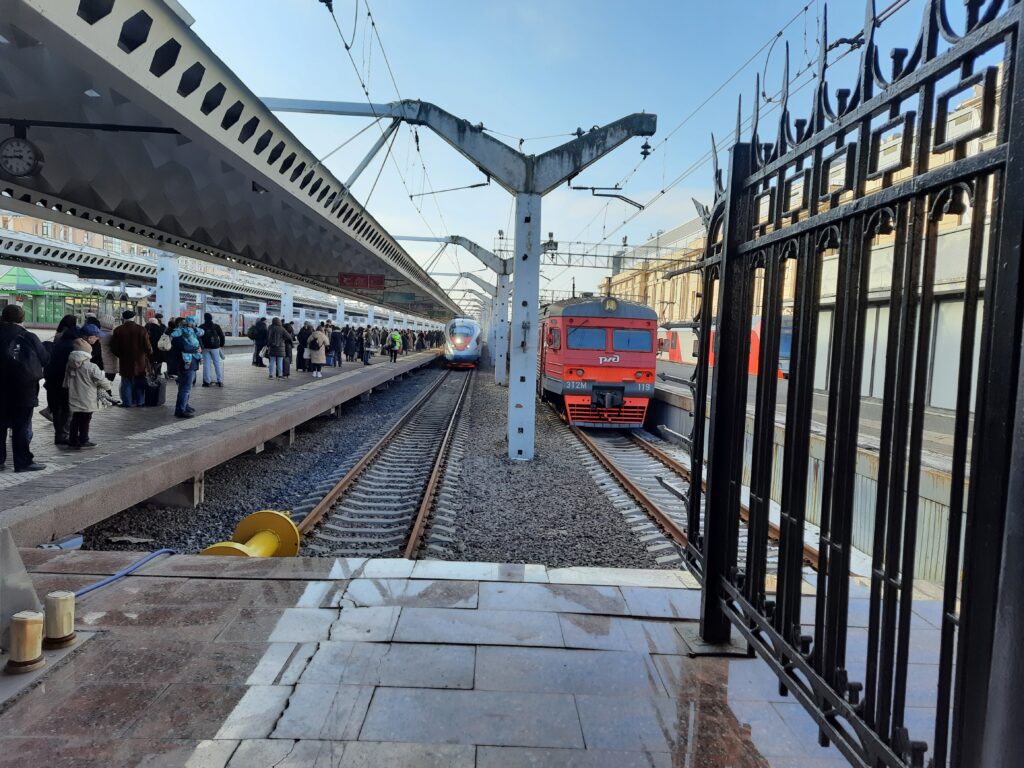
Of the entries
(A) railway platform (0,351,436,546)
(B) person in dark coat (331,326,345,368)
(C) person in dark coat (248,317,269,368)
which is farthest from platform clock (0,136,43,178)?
(B) person in dark coat (331,326,345,368)

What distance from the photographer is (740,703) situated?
8.98 ft

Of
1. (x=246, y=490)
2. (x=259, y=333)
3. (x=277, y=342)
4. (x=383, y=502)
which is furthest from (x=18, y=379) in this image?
(x=259, y=333)

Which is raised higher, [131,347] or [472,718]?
[131,347]

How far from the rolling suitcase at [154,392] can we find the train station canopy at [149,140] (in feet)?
8.68

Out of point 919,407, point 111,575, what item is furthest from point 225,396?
point 919,407

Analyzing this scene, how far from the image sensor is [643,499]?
8148mm

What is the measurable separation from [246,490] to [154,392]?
3642 mm

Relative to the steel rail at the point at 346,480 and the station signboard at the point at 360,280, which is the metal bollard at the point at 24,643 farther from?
the station signboard at the point at 360,280

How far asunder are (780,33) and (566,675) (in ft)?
26.3

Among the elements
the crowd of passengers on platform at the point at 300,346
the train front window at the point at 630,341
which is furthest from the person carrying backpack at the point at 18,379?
the train front window at the point at 630,341

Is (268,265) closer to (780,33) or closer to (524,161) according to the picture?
(524,161)

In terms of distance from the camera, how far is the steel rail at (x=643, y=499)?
22.5 feet

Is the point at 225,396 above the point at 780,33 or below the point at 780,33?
below

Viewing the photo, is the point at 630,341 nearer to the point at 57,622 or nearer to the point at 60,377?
the point at 60,377
